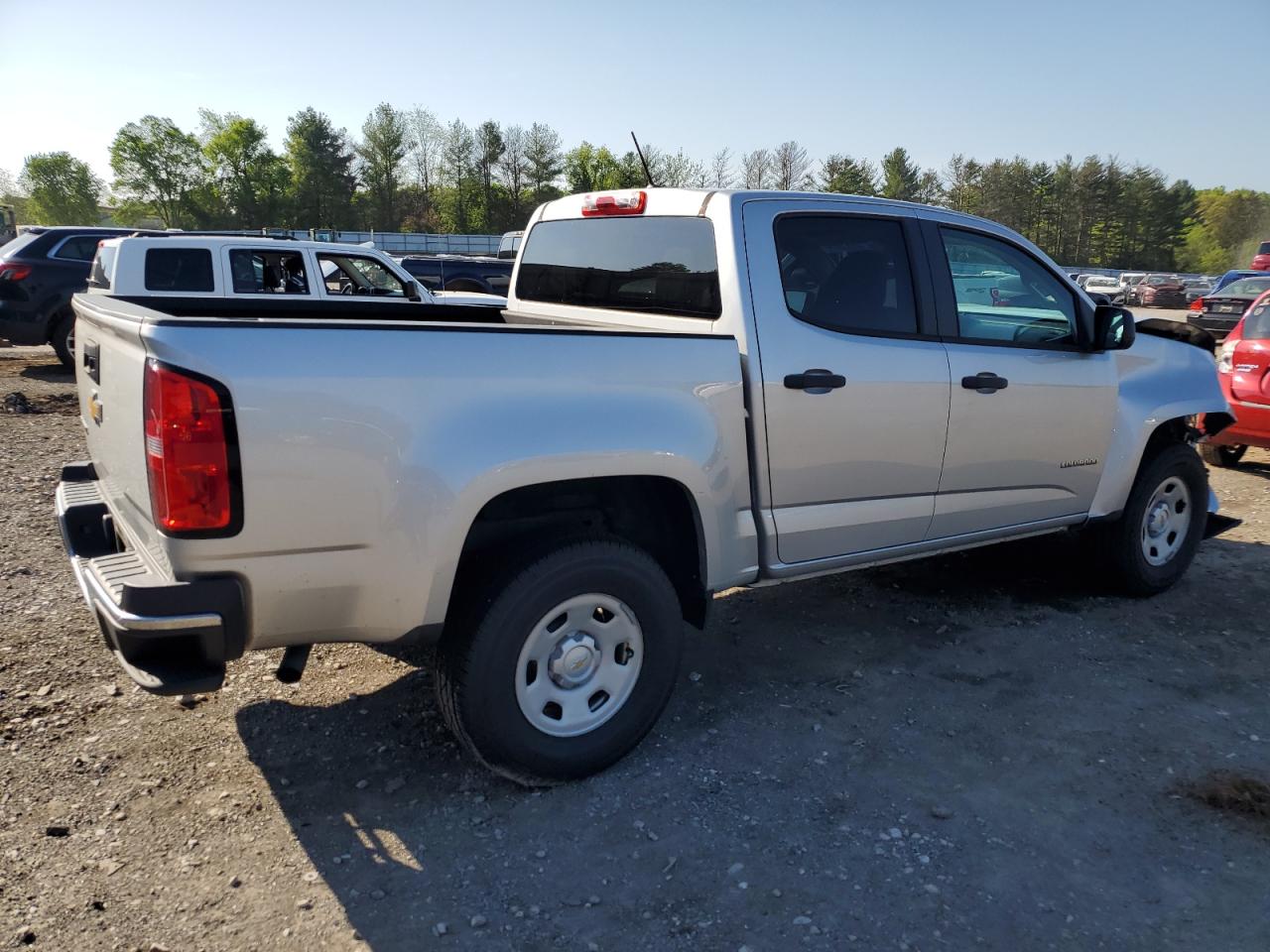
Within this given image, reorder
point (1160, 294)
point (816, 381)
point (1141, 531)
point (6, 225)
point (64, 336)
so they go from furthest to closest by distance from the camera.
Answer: point (1160, 294)
point (6, 225)
point (64, 336)
point (1141, 531)
point (816, 381)

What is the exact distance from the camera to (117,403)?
9.23 feet

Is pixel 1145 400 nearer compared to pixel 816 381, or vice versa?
pixel 816 381

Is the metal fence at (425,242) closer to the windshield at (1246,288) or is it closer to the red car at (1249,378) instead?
the windshield at (1246,288)

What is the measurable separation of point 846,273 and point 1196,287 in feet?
156

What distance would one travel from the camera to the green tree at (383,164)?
8325 centimetres

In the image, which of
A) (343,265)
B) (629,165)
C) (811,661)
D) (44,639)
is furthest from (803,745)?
(629,165)

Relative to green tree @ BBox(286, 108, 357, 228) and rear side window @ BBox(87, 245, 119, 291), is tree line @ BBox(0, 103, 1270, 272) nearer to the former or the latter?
green tree @ BBox(286, 108, 357, 228)

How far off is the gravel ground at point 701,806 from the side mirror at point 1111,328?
1464mm

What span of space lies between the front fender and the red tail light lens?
1264 centimetres

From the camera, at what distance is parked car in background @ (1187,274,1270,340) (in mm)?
20203

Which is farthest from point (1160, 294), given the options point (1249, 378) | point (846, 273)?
point (846, 273)

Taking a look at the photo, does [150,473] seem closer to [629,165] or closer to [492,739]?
[492,739]

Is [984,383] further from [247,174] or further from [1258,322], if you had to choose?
[247,174]

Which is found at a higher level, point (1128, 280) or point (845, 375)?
point (1128, 280)
